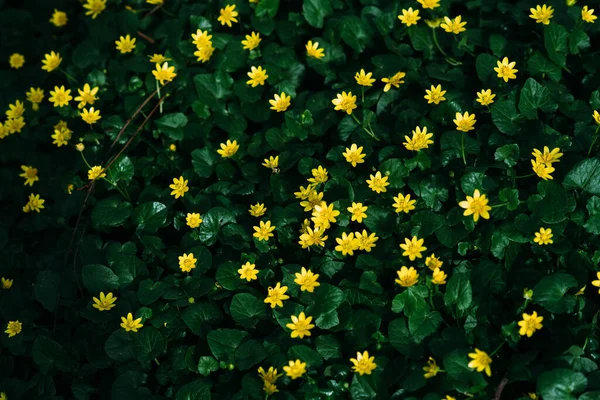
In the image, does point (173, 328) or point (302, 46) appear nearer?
point (173, 328)

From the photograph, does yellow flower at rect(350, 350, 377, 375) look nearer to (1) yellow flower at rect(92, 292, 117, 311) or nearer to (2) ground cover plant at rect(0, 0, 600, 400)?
(2) ground cover plant at rect(0, 0, 600, 400)

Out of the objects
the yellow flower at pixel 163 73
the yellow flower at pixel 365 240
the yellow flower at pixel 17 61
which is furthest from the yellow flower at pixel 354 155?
the yellow flower at pixel 17 61

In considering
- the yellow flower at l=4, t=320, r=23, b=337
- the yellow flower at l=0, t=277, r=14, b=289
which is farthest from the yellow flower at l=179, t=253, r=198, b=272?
the yellow flower at l=0, t=277, r=14, b=289

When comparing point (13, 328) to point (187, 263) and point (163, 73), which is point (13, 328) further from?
point (163, 73)

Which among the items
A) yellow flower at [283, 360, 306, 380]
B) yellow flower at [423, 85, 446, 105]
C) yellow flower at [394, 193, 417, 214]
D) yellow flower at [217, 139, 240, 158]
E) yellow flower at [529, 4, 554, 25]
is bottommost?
yellow flower at [283, 360, 306, 380]

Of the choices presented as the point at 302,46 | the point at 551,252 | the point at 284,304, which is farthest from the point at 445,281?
the point at 302,46

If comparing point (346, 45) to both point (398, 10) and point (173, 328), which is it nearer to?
point (398, 10)
